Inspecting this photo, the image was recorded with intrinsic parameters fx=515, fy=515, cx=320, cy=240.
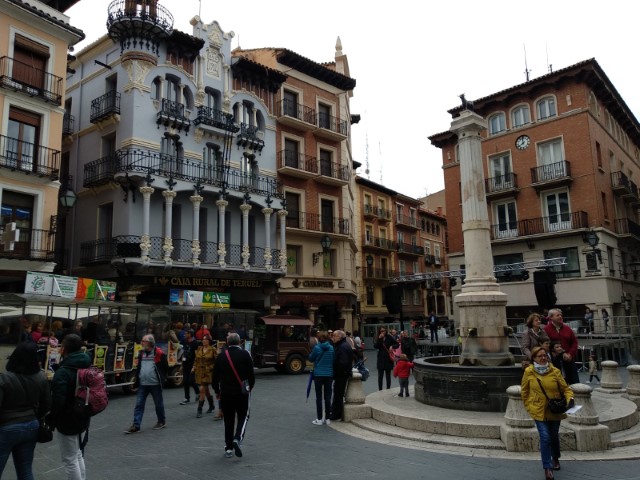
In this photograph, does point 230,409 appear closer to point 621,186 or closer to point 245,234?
point 245,234

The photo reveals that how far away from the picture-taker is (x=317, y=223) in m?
31.2

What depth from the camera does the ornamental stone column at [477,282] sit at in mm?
10891

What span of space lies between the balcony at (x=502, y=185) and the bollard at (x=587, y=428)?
2579 centimetres

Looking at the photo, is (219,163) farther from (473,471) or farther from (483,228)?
(473,471)

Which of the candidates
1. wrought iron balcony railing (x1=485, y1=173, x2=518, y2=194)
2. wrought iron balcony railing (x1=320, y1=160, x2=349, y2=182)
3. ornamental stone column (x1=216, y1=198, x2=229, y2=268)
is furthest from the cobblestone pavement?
wrought iron balcony railing (x1=485, y1=173, x2=518, y2=194)

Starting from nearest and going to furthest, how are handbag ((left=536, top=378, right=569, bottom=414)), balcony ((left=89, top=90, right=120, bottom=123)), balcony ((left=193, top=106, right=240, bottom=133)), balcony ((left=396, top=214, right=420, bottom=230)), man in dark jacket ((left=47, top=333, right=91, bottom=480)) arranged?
man in dark jacket ((left=47, top=333, right=91, bottom=480)), handbag ((left=536, top=378, right=569, bottom=414)), balcony ((left=89, top=90, right=120, bottom=123)), balcony ((left=193, top=106, right=240, bottom=133)), balcony ((left=396, top=214, right=420, bottom=230))

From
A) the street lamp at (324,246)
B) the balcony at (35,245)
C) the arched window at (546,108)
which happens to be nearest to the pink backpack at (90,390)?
the balcony at (35,245)

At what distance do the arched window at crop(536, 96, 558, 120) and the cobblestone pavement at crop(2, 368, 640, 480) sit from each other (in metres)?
27.9

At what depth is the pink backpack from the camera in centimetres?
555

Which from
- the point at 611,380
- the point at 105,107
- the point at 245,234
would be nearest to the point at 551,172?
the point at 245,234

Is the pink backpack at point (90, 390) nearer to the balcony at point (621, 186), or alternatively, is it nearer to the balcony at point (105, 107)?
the balcony at point (105, 107)

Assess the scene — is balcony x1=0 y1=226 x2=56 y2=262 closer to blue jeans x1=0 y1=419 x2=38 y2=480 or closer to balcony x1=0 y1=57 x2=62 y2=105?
balcony x1=0 y1=57 x2=62 y2=105

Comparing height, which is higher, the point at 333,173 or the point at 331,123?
the point at 331,123

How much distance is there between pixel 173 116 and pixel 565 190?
74.7 feet
